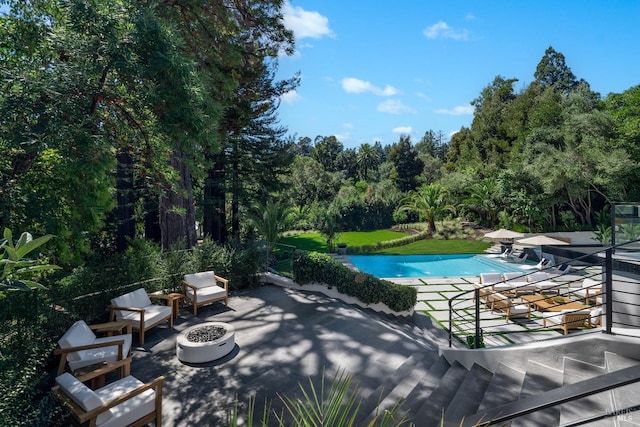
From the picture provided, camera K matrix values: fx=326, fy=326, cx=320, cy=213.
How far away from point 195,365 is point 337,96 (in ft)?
54.0

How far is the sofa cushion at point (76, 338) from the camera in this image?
5.03 meters

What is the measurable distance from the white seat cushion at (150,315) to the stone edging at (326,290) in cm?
387

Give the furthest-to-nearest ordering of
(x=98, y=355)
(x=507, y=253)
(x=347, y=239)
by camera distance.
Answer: (x=347, y=239), (x=507, y=253), (x=98, y=355)

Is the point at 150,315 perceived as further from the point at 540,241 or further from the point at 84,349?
the point at 540,241

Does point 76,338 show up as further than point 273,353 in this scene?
No

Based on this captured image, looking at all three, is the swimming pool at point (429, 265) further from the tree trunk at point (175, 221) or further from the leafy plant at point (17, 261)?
the leafy plant at point (17, 261)

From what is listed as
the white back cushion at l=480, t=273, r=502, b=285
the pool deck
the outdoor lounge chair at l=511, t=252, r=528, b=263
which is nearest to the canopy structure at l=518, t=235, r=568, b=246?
the outdoor lounge chair at l=511, t=252, r=528, b=263

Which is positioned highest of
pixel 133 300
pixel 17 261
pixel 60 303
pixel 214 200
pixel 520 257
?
pixel 214 200

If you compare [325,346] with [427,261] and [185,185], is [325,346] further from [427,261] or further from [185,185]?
[427,261]

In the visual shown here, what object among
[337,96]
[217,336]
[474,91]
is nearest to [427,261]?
[337,96]

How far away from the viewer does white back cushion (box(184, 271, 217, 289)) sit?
8.54 meters

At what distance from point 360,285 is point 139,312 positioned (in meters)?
5.40

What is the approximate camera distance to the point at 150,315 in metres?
6.81

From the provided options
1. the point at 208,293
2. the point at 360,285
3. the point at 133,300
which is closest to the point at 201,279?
the point at 208,293
